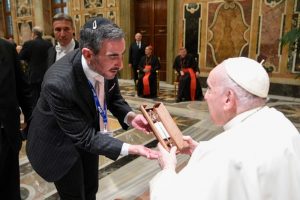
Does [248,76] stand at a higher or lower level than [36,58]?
higher

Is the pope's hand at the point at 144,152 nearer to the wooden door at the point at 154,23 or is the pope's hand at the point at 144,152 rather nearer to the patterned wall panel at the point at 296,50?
the patterned wall panel at the point at 296,50

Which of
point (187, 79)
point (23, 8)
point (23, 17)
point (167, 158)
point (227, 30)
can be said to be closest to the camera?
point (167, 158)

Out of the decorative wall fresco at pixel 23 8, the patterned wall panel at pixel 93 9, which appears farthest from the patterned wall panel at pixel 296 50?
the decorative wall fresco at pixel 23 8

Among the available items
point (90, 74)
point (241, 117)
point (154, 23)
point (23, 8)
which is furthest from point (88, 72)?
point (23, 8)

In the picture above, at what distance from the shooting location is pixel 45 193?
305 centimetres

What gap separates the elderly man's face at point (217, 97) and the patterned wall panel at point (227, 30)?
24.4 ft

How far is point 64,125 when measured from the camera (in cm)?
163

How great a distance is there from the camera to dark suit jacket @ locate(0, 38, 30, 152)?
2107 millimetres

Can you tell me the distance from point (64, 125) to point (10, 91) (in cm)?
78

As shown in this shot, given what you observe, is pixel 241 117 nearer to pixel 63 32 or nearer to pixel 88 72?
pixel 88 72

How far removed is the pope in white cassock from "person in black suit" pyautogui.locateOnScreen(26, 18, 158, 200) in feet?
1.70

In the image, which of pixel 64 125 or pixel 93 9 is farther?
pixel 93 9

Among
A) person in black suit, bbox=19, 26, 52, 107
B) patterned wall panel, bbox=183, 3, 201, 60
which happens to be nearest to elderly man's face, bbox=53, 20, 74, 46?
person in black suit, bbox=19, 26, 52, 107

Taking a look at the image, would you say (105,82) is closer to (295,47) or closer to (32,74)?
(32,74)
